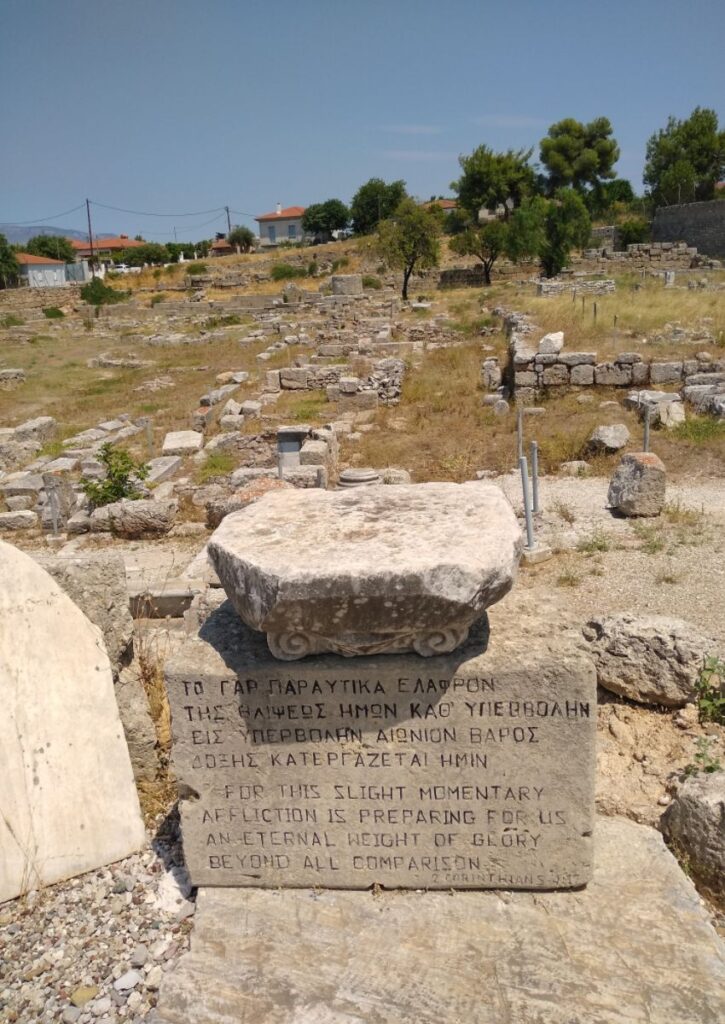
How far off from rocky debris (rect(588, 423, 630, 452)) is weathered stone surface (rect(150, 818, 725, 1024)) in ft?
28.9

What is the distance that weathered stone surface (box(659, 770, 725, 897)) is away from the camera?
10.1 ft

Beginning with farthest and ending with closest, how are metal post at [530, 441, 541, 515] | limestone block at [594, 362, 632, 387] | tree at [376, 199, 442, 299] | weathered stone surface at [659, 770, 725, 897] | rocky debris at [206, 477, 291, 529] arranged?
1. tree at [376, 199, 442, 299]
2. limestone block at [594, 362, 632, 387]
3. rocky debris at [206, 477, 291, 529]
4. metal post at [530, 441, 541, 515]
5. weathered stone surface at [659, 770, 725, 897]

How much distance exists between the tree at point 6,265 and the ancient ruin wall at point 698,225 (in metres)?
43.5

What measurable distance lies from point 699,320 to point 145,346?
20947 mm

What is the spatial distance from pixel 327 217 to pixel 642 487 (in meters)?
68.0

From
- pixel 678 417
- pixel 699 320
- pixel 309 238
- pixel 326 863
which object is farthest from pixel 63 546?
pixel 309 238

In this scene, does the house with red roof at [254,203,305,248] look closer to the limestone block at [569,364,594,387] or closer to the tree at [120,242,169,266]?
the tree at [120,242,169,266]

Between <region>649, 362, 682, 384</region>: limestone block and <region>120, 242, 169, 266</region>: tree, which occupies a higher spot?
<region>120, 242, 169, 266</region>: tree

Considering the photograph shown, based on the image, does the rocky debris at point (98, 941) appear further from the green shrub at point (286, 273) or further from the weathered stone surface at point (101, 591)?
the green shrub at point (286, 273)

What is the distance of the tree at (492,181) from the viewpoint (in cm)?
4812

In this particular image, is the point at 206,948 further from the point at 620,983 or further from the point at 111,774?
the point at 620,983

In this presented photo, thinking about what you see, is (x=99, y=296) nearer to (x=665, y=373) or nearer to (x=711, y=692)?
(x=665, y=373)

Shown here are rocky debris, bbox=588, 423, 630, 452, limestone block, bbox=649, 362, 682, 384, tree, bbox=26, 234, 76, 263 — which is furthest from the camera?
tree, bbox=26, 234, 76, 263

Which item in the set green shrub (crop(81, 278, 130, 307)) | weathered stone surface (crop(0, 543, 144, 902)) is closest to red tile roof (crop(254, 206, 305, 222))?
green shrub (crop(81, 278, 130, 307))
